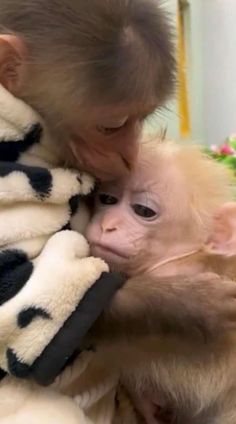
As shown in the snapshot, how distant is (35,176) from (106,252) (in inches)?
4.7

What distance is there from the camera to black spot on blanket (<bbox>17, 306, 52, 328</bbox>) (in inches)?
26.8

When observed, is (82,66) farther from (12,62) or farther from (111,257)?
(111,257)

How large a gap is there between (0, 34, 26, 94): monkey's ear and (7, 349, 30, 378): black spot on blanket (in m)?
0.24

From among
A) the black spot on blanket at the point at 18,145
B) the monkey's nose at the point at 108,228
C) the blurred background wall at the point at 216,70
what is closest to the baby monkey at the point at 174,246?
the monkey's nose at the point at 108,228

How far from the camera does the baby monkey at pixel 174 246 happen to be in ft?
2.66

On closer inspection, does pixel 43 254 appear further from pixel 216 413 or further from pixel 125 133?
pixel 216 413

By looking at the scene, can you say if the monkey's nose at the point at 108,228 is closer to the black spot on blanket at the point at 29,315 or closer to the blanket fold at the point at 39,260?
the blanket fold at the point at 39,260

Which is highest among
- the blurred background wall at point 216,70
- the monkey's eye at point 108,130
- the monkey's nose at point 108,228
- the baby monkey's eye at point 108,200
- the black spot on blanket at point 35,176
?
the monkey's eye at point 108,130

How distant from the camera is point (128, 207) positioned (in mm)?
832

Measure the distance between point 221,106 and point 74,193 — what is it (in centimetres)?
195

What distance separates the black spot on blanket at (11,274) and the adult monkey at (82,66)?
0.08 m

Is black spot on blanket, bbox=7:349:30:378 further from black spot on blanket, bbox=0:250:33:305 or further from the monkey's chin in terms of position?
the monkey's chin

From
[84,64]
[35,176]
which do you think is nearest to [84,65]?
[84,64]

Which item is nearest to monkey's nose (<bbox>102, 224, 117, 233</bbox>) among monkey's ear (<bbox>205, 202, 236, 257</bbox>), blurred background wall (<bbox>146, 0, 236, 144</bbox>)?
monkey's ear (<bbox>205, 202, 236, 257</bbox>)
